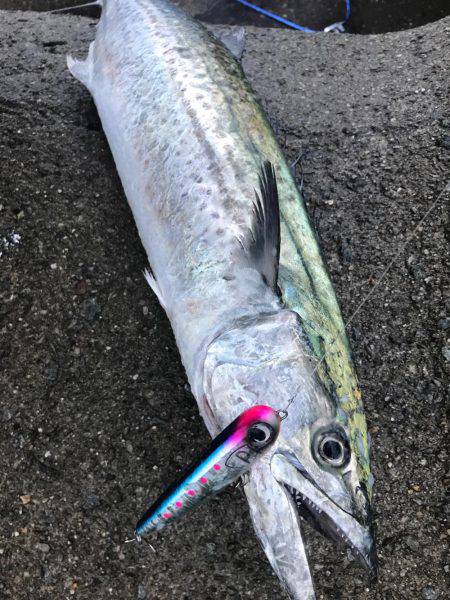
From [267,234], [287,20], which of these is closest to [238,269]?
[267,234]

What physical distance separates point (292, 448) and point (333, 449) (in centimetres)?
14

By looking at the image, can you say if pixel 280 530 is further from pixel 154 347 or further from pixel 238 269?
pixel 154 347

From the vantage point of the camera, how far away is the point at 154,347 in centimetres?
266

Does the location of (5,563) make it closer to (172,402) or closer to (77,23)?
(172,402)

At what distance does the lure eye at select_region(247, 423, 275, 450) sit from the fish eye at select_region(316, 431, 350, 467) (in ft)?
0.67

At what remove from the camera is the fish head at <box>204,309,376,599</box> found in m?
1.72

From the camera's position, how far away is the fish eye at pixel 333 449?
1.79 metres

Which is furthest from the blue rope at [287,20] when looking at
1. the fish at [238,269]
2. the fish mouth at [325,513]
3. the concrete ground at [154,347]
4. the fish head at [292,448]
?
the fish mouth at [325,513]

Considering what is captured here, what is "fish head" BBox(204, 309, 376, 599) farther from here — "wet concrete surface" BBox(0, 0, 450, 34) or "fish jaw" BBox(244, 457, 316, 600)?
"wet concrete surface" BBox(0, 0, 450, 34)

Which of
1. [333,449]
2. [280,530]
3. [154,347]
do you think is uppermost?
[333,449]

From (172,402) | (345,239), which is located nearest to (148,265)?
(172,402)

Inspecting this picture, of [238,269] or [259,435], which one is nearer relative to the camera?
[259,435]

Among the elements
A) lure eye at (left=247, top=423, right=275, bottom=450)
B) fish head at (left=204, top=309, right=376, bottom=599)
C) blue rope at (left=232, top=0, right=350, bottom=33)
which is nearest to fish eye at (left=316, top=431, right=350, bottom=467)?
fish head at (left=204, top=309, right=376, bottom=599)

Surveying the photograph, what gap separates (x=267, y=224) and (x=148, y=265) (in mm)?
898
